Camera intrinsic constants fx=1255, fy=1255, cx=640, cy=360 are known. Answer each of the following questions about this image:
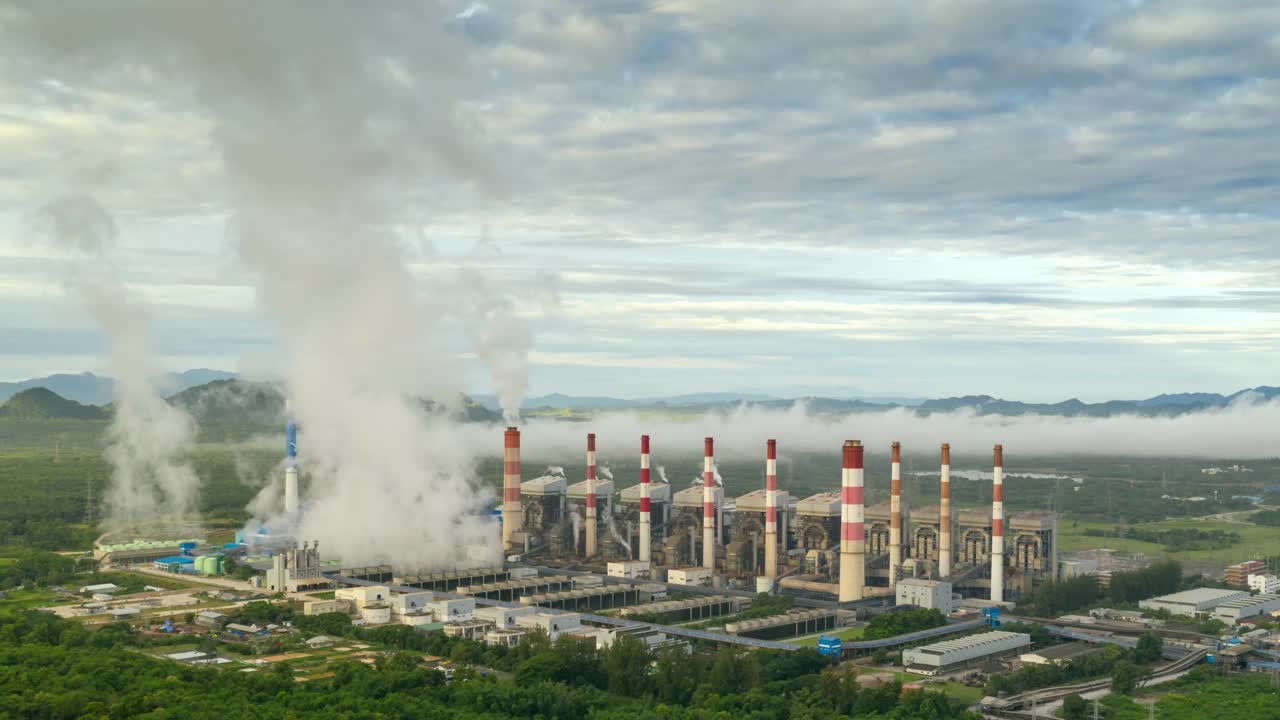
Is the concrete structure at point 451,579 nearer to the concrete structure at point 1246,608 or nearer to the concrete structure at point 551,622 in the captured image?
the concrete structure at point 551,622

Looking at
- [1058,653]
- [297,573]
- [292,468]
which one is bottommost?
[1058,653]

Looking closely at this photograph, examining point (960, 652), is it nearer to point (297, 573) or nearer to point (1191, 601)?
point (1191, 601)

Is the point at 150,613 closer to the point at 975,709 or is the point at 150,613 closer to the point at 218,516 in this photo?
the point at 975,709

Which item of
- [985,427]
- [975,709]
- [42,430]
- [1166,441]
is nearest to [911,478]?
[975,709]

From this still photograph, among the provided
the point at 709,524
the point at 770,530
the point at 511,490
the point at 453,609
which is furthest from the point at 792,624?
the point at 511,490

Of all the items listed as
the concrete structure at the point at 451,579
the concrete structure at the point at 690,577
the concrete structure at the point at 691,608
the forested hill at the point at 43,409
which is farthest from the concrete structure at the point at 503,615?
the forested hill at the point at 43,409

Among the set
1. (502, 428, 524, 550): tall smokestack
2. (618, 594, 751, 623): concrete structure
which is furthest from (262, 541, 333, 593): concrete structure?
(618, 594, 751, 623): concrete structure

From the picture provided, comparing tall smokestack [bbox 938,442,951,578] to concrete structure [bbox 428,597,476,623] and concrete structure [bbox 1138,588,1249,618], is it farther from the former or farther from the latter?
concrete structure [bbox 428,597,476,623]
